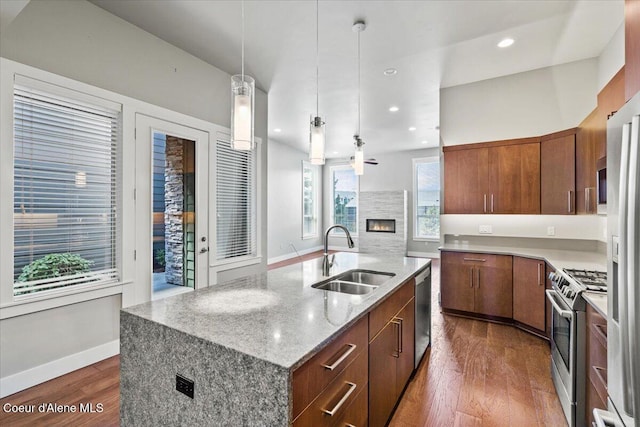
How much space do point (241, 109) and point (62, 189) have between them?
1.93 m

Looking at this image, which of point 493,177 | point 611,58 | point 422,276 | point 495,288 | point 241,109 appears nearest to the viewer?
point 241,109

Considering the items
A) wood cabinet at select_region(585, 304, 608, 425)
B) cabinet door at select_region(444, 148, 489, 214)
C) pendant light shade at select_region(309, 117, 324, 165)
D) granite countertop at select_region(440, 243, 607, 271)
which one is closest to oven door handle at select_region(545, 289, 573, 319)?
wood cabinet at select_region(585, 304, 608, 425)

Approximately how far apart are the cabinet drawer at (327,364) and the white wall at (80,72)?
2.48m

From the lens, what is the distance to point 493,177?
386 cm

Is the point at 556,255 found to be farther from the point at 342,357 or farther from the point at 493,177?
the point at 342,357

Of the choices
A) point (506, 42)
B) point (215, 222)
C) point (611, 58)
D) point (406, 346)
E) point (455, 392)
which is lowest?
point (455, 392)

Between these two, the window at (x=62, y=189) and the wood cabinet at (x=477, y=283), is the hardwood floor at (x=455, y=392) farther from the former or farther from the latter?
the window at (x=62, y=189)

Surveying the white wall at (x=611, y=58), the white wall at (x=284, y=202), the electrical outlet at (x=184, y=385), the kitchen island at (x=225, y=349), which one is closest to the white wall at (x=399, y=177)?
the white wall at (x=284, y=202)

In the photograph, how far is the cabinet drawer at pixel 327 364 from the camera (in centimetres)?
104

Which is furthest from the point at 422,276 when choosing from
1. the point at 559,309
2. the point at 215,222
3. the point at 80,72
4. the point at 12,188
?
the point at 80,72

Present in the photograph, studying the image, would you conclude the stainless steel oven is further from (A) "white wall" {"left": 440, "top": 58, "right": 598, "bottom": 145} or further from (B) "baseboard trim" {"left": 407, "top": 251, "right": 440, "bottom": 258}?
(B) "baseboard trim" {"left": 407, "top": 251, "right": 440, "bottom": 258}

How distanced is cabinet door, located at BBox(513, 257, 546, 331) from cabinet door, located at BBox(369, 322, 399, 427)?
2.19m

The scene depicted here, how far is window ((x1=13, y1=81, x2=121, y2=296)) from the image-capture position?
7.57 ft

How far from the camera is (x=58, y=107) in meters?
2.49
